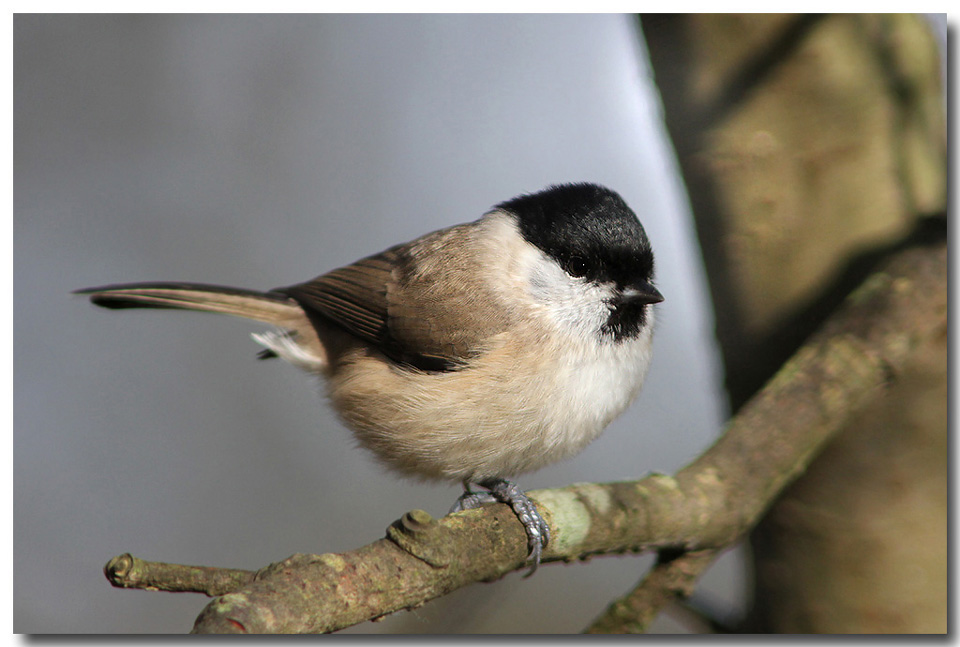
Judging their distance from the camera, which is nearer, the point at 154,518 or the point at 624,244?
the point at 624,244

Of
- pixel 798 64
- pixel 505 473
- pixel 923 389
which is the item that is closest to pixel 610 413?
pixel 505 473

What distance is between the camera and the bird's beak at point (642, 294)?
3.57ft

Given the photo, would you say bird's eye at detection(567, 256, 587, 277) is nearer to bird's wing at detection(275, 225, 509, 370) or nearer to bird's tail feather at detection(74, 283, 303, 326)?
bird's wing at detection(275, 225, 509, 370)

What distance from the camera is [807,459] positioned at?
1.20 meters

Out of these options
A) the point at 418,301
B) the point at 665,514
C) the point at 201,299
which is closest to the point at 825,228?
the point at 665,514

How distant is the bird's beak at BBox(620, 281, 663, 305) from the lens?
1088 millimetres

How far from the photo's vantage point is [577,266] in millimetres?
1134

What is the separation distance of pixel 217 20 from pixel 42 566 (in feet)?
4.28

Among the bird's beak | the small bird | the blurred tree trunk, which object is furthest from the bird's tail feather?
the blurred tree trunk

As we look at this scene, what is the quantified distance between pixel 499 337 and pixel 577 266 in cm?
18

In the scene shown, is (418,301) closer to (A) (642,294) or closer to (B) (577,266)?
(B) (577,266)

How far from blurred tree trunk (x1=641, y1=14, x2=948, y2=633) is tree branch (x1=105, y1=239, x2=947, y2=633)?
0.39ft
